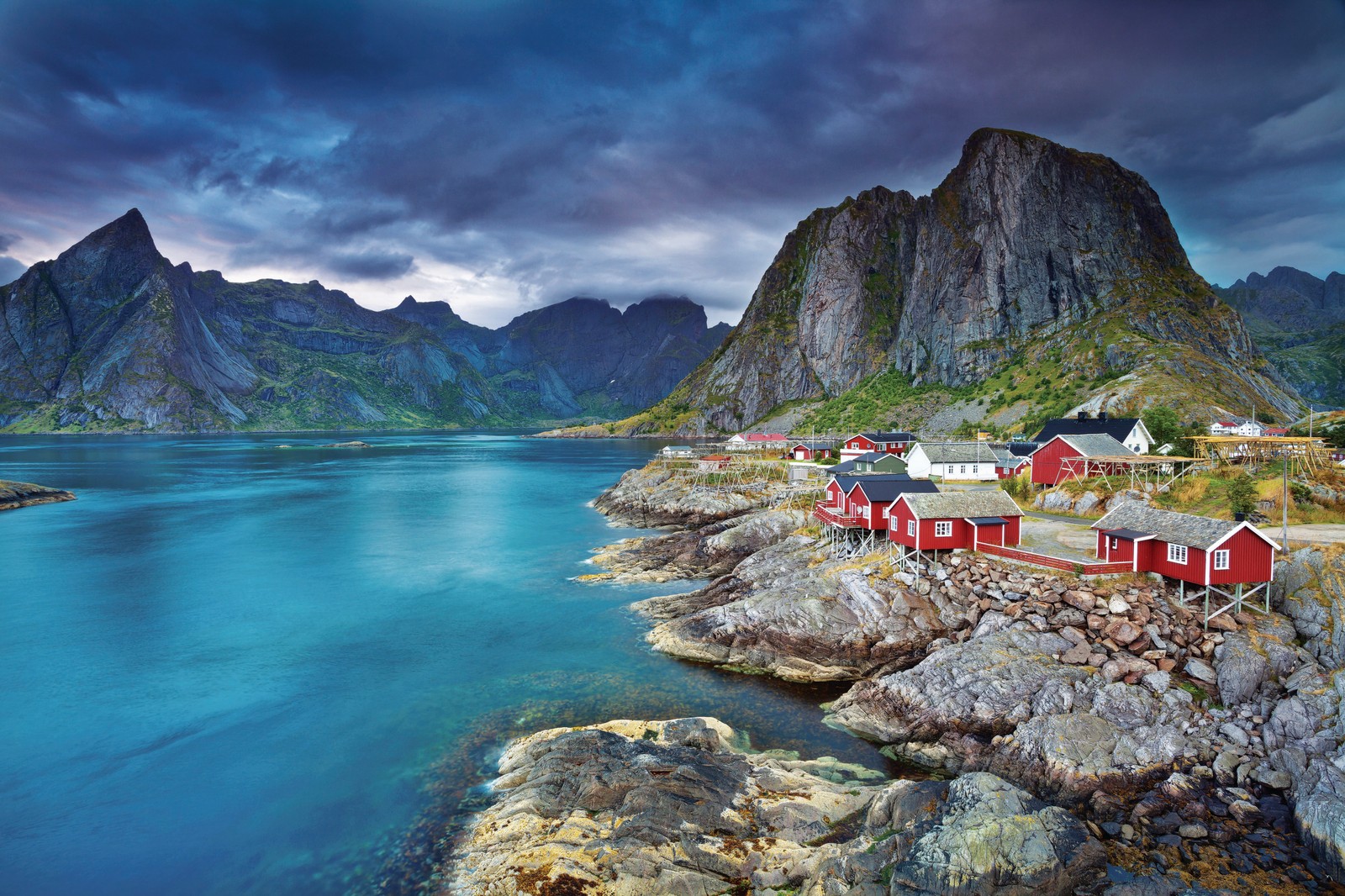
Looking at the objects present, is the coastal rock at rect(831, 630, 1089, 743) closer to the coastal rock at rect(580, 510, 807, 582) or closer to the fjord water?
the fjord water

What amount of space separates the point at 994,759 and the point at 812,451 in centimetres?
8033

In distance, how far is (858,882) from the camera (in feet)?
52.5

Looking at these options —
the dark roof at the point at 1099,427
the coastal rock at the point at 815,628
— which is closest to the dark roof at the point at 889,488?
the coastal rock at the point at 815,628

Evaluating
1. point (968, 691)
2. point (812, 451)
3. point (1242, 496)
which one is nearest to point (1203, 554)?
point (968, 691)

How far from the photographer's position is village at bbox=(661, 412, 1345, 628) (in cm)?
2836

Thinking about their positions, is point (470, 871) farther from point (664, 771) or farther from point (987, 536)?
point (987, 536)

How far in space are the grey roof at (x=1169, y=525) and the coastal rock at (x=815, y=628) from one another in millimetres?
10078

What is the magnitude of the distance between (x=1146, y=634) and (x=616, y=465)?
125786 mm

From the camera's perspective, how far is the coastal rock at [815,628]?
106 feet

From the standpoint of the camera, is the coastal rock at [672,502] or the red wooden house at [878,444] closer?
the coastal rock at [672,502]

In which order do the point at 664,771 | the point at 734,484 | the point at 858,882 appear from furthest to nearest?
the point at 734,484 → the point at 664,771 → the point at 858,882

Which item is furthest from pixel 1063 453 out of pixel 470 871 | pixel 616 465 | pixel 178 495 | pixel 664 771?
pixel 178 495

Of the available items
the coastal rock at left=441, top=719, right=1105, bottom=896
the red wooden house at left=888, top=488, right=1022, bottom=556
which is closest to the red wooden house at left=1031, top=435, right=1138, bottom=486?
the red wooden house at left=888, top=488, right=1022, bottom=556

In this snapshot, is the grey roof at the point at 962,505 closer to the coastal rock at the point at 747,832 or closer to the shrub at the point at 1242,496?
the shrub at the point at 1242,496
